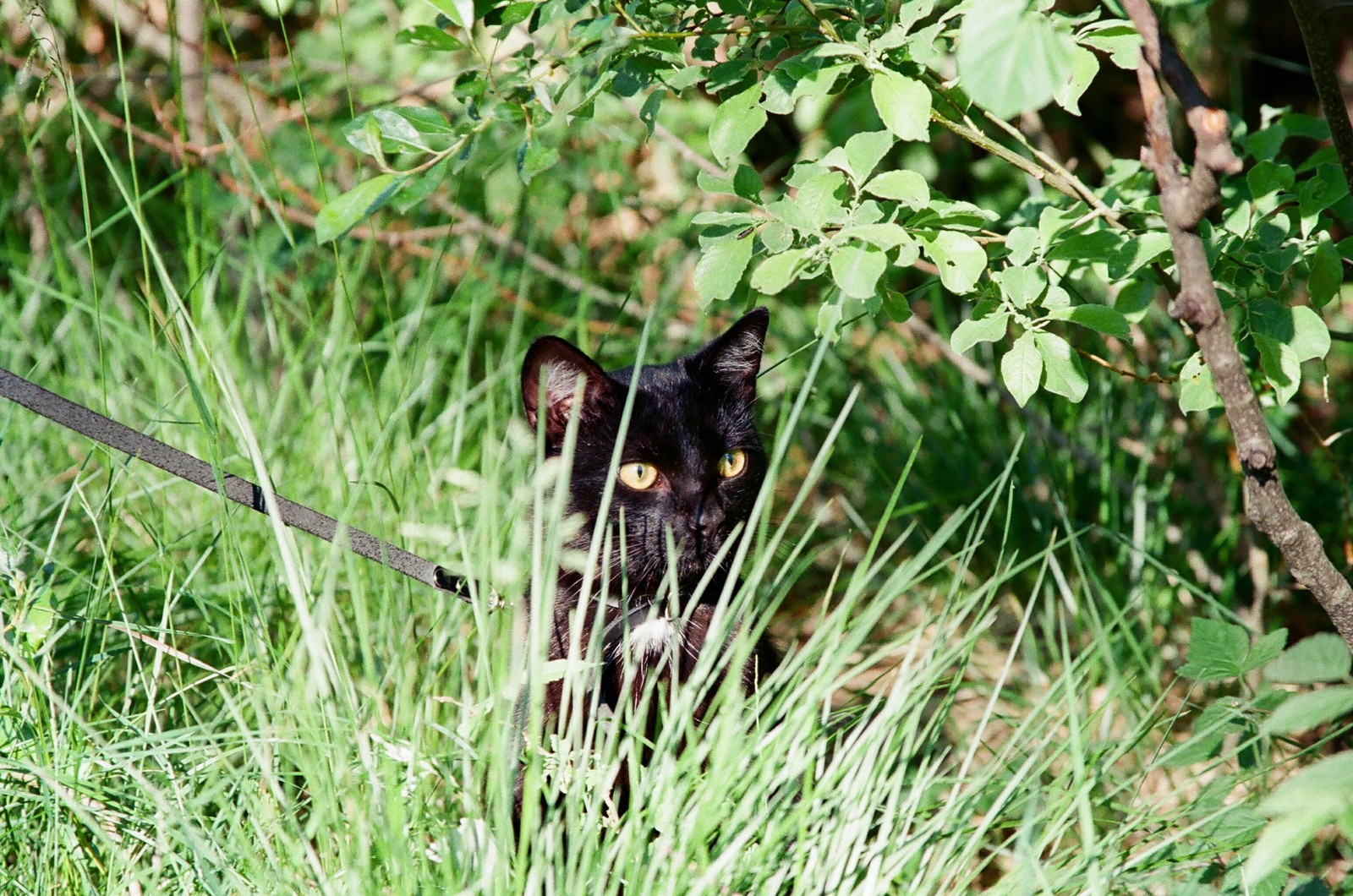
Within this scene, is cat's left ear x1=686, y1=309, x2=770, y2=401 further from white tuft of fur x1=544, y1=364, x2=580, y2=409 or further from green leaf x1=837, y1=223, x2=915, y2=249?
green leaf x1=837, y1=223, x2=915, y2=249

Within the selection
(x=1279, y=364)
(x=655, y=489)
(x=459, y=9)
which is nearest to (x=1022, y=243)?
→ (x=1279, y=364)

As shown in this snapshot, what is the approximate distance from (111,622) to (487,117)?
0.86 meters

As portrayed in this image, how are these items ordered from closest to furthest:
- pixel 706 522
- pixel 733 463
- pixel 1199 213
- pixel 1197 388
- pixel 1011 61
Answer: pixel 1011 61 → pixel 1199 213 → pixel 1197 388 → pixel 706 522 → pixel 733 463

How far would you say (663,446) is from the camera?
1887 mm

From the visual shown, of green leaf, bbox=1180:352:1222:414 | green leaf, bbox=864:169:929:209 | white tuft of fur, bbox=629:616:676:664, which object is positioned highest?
green leaf, bbox=864:169:929:209

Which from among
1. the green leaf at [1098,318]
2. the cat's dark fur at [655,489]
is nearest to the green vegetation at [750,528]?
the green leaf at [1098,318]

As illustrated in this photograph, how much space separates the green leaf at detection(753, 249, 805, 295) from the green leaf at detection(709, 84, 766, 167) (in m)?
0.14

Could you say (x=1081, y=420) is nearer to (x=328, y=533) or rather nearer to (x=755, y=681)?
(x=755, y=681)

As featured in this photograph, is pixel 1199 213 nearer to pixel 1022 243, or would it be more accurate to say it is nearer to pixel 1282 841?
pixel 1022 243

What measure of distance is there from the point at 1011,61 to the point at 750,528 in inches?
23.8

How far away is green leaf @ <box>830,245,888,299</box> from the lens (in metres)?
1.43

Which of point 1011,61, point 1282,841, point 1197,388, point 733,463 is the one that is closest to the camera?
point 1282,841

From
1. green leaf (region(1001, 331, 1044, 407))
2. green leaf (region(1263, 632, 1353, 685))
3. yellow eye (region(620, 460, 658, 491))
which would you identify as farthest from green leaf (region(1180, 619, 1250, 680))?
yellow eye (region(620, 460, 658, 491))

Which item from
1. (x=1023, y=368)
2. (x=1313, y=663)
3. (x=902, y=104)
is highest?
(x=902, y=104)
